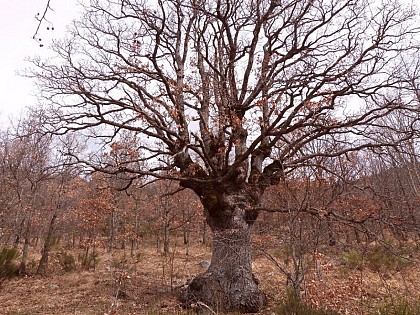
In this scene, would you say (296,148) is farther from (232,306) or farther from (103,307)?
(103,307)

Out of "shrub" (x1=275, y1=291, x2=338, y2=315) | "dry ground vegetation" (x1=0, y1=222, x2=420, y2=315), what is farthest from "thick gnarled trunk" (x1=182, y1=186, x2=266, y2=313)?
"shrub" (x1=275, y1=291, x2=338, y2=315)

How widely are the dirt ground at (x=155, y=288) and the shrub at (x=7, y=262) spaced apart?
0.37 m

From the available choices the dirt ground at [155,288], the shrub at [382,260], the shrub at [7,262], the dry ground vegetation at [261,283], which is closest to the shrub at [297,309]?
the dry ground vegetation at [261,283]

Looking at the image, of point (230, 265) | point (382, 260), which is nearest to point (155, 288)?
point (230, 265)

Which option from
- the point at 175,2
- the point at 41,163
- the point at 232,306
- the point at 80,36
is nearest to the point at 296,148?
the point at 232,306

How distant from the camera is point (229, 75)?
343 inches

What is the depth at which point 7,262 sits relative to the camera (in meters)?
10.4

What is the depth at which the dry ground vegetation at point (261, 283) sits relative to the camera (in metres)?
5.93

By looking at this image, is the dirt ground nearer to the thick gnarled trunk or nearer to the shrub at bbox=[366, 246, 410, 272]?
the shrub at bbox=[366, 246, 410, 272]

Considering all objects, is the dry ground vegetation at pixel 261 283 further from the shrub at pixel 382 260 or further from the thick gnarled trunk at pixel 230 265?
the thick gnarled trunk at pixel 230 265

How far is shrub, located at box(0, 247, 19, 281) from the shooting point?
10172 mm

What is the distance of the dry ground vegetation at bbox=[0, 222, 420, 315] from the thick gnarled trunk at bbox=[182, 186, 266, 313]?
1.26ft

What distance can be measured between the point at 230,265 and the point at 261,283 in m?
2.85

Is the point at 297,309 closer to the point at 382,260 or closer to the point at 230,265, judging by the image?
the point at 230,265
